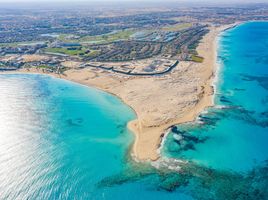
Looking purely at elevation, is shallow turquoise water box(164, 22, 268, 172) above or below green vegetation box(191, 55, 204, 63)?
below

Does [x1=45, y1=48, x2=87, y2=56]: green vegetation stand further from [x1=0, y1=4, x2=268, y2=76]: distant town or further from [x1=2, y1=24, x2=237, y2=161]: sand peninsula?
[x1=2, y1=24, x2=237, y2=161]: sand peninsula

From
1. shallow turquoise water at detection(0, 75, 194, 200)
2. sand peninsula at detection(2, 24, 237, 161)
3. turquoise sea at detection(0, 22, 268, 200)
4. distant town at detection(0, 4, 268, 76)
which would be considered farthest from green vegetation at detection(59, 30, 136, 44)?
shallow turquoise water at detection(0, 75, 194, 200)

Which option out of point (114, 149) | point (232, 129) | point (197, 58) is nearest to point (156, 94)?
point (232, 129)

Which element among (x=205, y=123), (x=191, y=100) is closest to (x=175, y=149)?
(x=205, y=123)

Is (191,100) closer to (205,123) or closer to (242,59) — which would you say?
(205,123)

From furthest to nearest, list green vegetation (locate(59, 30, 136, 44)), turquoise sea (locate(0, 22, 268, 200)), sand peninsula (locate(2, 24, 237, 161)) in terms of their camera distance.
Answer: green vegetation (locate(59, 30, 136, 44)), sand peninsula (locate(2, 24, 237, 161)), turquoise sea (locate(0, 22, 268, 200))

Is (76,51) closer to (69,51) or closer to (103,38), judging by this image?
(69,51)

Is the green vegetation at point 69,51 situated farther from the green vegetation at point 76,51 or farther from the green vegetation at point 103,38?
the green vegetation at point 103,38

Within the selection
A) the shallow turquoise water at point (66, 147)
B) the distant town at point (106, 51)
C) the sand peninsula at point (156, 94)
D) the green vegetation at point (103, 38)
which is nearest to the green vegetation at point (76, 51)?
the distant town at point (106, 51)

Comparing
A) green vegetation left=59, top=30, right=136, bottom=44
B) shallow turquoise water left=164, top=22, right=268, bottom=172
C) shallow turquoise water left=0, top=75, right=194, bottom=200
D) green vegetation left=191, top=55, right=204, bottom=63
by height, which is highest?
green vegetation left=191, top=55, right=204, bottom=63
